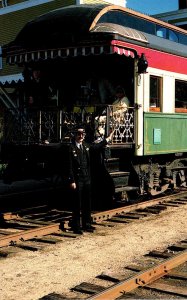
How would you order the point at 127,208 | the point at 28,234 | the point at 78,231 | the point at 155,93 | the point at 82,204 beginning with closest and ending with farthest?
the point at 28,234
the point at 78,231
the point at 82,204
the point at 127,208
the point at 155,93

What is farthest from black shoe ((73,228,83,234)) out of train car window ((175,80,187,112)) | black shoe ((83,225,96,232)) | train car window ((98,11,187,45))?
train car window ((175,80,187,112))

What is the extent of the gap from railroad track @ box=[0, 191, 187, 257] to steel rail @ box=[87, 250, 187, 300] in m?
1.97

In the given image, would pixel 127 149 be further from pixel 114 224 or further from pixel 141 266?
pixel 141 266

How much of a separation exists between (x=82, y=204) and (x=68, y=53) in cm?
287

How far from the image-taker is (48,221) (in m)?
8.93

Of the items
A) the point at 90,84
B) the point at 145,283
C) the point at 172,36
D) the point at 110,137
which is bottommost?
the point at 145,283

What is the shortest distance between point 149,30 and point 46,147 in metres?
3.87

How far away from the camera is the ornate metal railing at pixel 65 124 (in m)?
8.95

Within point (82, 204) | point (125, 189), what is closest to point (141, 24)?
point (125, 189)

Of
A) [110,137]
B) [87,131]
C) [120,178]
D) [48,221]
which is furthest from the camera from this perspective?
[120,178]

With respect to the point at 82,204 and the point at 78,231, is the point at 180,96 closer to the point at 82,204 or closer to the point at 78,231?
the point at 82,204

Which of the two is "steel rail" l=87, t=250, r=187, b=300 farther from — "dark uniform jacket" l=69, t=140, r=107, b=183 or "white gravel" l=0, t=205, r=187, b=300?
"dark uniform jacket" l=69, t=140, r=107, b=183

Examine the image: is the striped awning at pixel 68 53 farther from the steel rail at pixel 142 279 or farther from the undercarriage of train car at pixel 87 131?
the steel rail at pixel 142 279

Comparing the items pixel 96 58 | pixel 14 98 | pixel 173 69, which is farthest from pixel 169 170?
pixel 14 98
